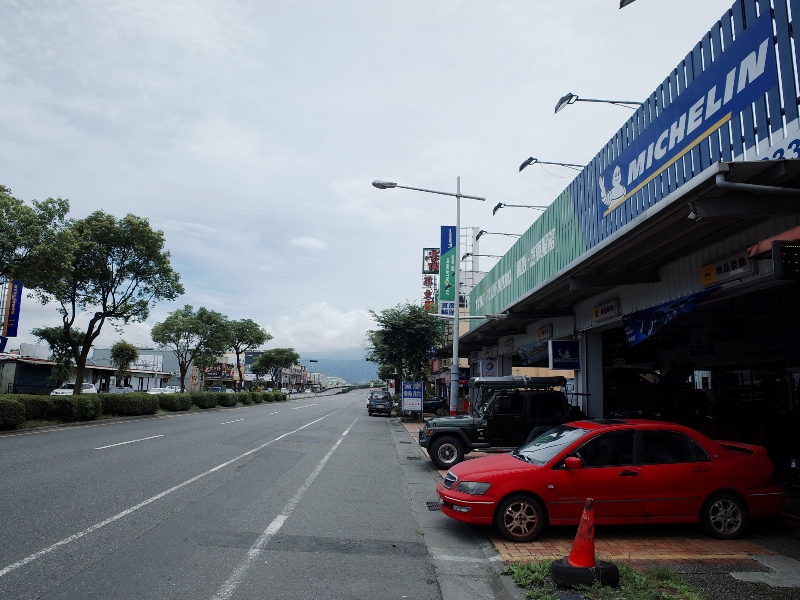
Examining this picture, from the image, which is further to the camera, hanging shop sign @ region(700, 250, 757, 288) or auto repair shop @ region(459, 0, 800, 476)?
hanging shop sign @ region(700, 250, 757, 288)

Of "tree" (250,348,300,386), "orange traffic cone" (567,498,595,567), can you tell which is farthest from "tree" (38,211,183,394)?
"tree" (250,348,300,386)

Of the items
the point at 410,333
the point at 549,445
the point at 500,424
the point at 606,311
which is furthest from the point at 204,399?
the point at 549,445

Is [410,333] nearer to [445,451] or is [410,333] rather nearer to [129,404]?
[129,404]

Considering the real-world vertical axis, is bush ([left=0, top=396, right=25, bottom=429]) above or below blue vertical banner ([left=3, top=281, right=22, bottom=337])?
below

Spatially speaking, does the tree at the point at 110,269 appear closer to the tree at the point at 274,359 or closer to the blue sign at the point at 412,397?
the blue sign at the point at 412,397

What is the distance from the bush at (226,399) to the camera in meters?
43.9

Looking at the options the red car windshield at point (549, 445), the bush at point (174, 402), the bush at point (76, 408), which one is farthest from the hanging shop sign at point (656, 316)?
the bush at point (174, 402)

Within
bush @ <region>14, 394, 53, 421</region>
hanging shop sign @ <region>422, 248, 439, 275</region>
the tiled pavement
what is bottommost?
the tiled pavement

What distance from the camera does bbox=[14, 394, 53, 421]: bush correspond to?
19325 millimetres

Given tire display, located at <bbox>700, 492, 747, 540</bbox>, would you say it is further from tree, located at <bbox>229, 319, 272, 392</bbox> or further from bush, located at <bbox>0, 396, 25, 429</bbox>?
tree, located at <bbox>229, 319, 272, 392</bbox>

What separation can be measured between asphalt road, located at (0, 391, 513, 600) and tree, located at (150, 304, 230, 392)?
3351 centimetres

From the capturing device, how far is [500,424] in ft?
40.6

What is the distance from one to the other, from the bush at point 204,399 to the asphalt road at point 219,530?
2596 centimetres

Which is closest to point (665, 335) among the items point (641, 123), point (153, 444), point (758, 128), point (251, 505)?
point (641, 123)
